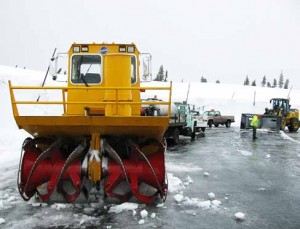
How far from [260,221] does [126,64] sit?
383 cm

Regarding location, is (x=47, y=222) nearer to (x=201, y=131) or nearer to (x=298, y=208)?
(x=298, y=208)

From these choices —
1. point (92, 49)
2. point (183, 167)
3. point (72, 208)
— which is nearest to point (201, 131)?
point (183, 167)

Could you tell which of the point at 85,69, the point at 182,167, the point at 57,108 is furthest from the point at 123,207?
the point at 57,108

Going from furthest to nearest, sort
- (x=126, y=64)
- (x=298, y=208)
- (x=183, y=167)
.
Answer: (x=183, y=167) < (x=126, y=64) < (x=298, y=208)

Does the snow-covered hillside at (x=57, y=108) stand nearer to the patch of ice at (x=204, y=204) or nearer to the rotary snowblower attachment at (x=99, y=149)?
the rotary snowblower attachment at (x=99, y=149)

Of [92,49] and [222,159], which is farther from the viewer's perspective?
[222,159]

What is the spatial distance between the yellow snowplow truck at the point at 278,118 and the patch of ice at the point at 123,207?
24.1 metres

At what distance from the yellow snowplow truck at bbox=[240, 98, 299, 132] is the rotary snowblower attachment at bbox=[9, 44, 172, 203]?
77.4 ft

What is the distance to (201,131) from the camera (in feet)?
88.7

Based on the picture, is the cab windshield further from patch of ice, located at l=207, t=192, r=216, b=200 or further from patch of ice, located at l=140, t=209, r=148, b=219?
patch of ice, located at l=207, t=192, r=216, b=200

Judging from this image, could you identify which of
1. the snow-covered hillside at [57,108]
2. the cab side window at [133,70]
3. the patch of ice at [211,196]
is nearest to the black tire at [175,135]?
the snow-covered hillside at [57,108]

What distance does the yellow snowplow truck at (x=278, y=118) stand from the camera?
28.5 m

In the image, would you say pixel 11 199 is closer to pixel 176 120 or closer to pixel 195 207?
pixel 195 207

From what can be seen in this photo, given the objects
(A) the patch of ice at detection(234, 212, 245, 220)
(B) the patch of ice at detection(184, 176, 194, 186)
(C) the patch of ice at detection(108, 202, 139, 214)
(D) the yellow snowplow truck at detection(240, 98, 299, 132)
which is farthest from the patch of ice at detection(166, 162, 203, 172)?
(D) the yellow snowplow truck at detection(240, 98, 299, 132)
